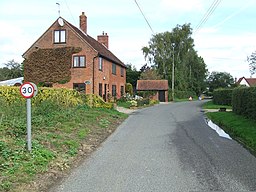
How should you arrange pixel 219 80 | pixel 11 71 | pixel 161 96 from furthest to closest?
pixel 219 80 → pixel 11 71 → pixel 161 96

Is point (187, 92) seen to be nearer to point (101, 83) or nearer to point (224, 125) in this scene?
point (101, 83)

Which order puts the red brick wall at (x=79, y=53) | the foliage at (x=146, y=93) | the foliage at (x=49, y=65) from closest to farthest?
the red brick wall at (x=79, y=53) → the foliage at (x=49, y=65) → the foliage at (x=146, y=93)

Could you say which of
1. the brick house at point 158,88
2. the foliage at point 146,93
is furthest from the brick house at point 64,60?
the brick house at point 158,88

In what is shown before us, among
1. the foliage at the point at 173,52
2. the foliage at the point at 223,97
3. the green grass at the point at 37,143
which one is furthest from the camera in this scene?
the foliage at the point at 173,52

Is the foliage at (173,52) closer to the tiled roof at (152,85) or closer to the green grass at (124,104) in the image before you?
the tiled roof at (152,85)

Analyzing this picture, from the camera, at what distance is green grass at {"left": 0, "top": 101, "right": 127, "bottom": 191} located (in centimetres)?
627

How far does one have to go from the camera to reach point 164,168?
285 inches

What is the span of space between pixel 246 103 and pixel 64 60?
20.6 m

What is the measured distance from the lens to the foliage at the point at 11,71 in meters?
69.8

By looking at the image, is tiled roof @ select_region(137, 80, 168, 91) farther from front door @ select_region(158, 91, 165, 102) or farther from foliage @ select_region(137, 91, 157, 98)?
foliage @ select_region(137, 91, 157, 98)

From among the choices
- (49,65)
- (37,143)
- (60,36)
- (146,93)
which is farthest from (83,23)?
(37,143)

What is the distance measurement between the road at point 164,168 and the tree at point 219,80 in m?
78.8

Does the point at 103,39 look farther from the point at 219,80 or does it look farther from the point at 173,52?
the point at 219,80

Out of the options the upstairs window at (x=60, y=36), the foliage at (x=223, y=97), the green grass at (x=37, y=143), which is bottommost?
the green grass at (x=37, y=143)
